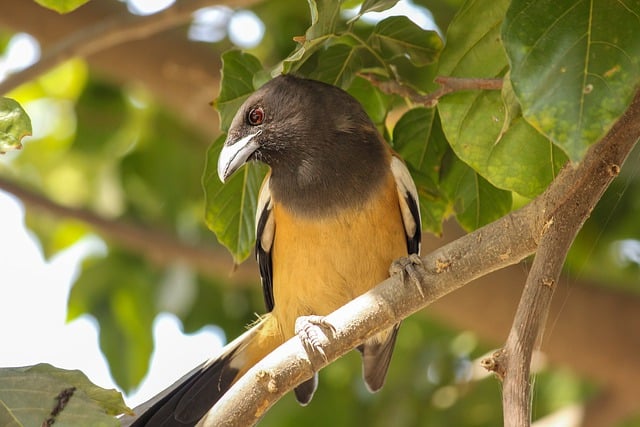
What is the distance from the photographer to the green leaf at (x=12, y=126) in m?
2.49

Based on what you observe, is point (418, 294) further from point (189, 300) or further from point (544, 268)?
point (189, 300)

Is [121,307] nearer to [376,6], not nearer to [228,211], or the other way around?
[228,211]

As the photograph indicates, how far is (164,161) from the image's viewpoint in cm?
676

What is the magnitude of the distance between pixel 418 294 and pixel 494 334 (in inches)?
121

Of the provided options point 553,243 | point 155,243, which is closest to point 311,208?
point 553,243

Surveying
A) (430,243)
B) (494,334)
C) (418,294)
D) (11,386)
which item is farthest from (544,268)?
(494,334)

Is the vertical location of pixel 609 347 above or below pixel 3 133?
above

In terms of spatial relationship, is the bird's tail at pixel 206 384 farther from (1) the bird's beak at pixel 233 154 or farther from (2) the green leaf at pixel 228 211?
(1) the bird's beak at pixel 233 154

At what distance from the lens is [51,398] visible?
2.59 meters

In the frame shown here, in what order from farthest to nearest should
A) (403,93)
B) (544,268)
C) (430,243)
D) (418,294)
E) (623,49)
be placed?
(430,243) < (403,93) < (418,294) < (544,268) < (623,49)

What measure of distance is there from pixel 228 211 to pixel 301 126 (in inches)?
20.6

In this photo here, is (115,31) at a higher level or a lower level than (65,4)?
higher

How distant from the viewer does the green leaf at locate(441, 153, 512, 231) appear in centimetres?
344

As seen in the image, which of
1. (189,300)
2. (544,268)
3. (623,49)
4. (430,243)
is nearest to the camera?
(623,49)
